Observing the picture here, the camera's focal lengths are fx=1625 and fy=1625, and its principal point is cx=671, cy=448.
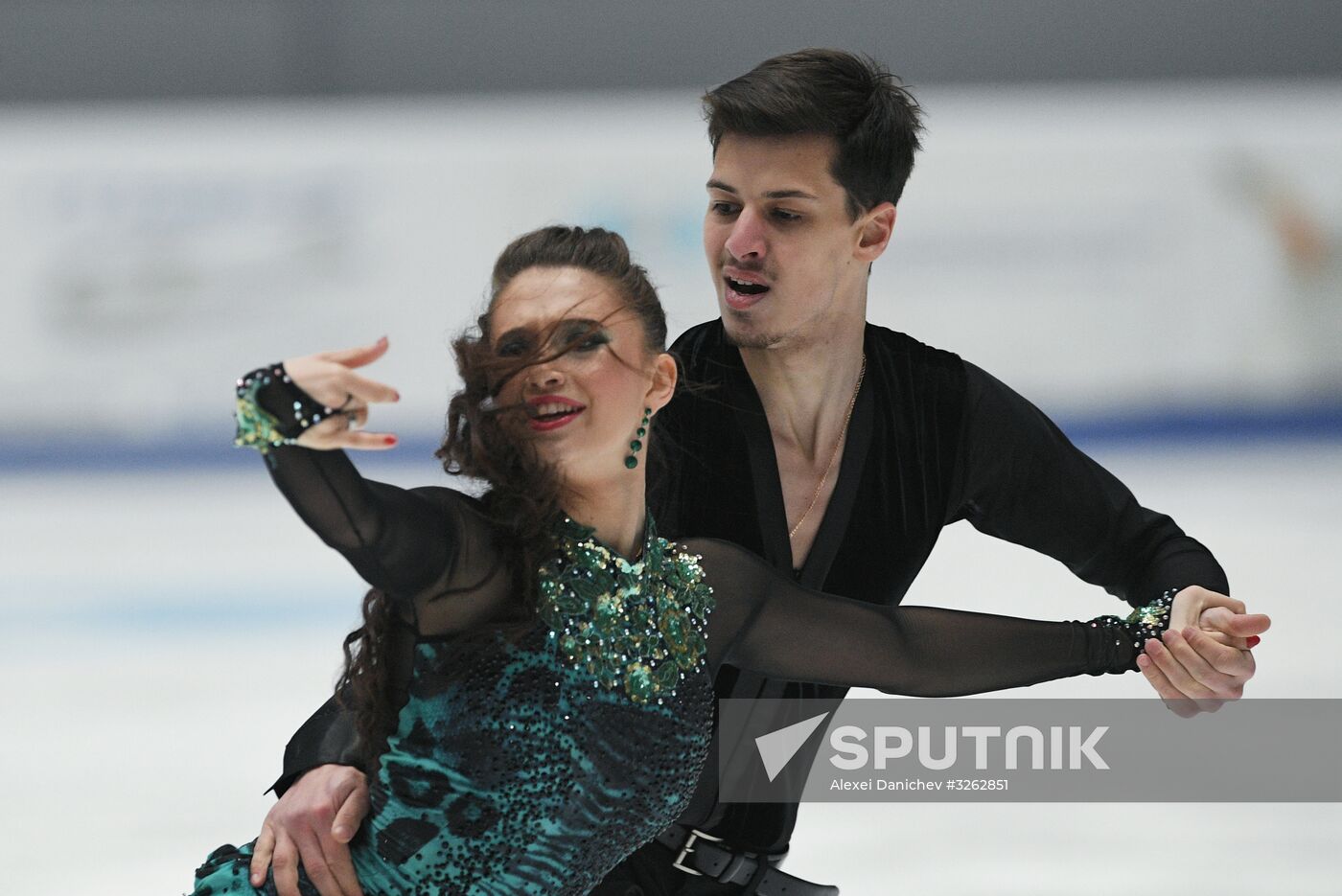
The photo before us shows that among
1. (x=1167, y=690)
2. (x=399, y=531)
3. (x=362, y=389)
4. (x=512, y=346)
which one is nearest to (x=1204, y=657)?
(x=1167, y=690)

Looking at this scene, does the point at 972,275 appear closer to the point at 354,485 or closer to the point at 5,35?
→ the point at 5,35

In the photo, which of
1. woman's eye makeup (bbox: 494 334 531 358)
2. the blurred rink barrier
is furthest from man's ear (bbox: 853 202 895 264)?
the blurred rink barrier

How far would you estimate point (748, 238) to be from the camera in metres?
2.29

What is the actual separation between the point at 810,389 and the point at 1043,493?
1.37ft

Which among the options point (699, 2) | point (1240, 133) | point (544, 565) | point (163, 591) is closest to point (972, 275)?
point (1240, 133)

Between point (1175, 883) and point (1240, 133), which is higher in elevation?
point (1240, 133)

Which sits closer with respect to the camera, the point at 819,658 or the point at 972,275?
the point at 819,658

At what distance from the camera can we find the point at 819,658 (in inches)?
79.2

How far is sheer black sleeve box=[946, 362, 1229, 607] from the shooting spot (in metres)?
2.51

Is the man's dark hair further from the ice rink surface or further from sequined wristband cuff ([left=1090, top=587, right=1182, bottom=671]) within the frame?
the ice rink surface

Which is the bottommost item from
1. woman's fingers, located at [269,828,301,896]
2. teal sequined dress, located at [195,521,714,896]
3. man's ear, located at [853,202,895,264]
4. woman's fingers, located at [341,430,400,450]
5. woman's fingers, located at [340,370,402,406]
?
woman's fingers, located at [269,828,301,896]

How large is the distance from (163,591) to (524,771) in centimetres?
381

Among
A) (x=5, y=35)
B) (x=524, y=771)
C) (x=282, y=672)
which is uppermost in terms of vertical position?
(x=5, y=35)

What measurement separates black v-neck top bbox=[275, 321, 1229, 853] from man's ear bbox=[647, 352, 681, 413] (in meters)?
0.45
